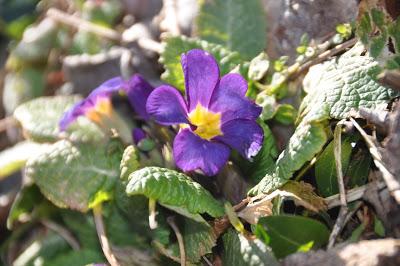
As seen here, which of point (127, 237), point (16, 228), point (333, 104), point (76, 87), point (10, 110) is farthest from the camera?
point (10, 110)

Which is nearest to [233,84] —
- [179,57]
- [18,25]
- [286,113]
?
[286,113]

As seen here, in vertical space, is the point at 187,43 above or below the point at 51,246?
above

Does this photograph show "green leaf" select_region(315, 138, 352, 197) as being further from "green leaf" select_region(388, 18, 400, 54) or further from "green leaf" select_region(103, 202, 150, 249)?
"green leaf" select_region(103, 202, 150, 249)

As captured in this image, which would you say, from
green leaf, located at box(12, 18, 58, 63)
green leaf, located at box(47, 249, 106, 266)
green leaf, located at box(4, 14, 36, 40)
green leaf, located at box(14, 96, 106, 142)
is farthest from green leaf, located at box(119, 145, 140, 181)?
green leaf, located at box(4, 14, 36, 40)

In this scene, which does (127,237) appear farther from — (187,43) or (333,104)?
(333,104)

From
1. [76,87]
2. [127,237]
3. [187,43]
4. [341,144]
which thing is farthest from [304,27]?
[76,87]

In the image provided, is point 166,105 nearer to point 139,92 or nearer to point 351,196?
point 139,92

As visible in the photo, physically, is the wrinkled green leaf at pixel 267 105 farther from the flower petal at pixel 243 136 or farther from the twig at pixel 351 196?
the twig at pixel 351 196
